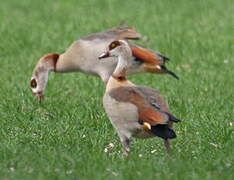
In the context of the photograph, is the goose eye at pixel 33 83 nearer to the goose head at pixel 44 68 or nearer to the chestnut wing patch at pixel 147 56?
the goose head at pixel 44 68

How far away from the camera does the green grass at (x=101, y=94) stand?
709 centimetres

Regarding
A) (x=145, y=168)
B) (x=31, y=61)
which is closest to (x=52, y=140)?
(x=145, y=168)

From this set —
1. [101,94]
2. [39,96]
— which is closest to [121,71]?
[39,96]

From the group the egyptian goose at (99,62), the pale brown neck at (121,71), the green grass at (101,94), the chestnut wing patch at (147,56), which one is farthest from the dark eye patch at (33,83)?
the pale brown neck at (121,71)

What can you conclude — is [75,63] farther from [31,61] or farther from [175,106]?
[31,61]

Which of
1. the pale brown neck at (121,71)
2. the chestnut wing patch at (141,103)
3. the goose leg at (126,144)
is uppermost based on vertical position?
the pale brown neck at (121,71)

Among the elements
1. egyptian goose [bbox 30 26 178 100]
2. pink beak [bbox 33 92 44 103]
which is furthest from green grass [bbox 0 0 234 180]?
egyptian goose [bbox 30 26 178 100]

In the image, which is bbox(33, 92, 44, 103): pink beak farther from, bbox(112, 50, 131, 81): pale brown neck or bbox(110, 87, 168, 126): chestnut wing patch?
bbox(110, 87, 168, 126): chestnut wing patch

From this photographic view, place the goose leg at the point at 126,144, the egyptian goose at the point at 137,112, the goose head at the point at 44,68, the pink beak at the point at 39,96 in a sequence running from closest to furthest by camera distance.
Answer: the egyptian goose at the point at 137,112 → the goose leg at the point at 126,144 → the pink beak at the point at 39,96 → the goose head at the point at 44,68

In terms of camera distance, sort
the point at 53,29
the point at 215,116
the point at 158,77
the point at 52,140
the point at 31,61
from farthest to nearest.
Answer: the point at 53,29 < the point at 31,61 < the point at 158,77 < the point at 215,116 < the point at 52,140

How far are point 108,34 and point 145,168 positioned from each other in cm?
395

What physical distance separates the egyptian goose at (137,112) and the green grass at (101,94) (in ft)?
0.77

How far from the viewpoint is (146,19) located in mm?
16219

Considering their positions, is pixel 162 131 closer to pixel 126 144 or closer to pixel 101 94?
pixel 126 144
